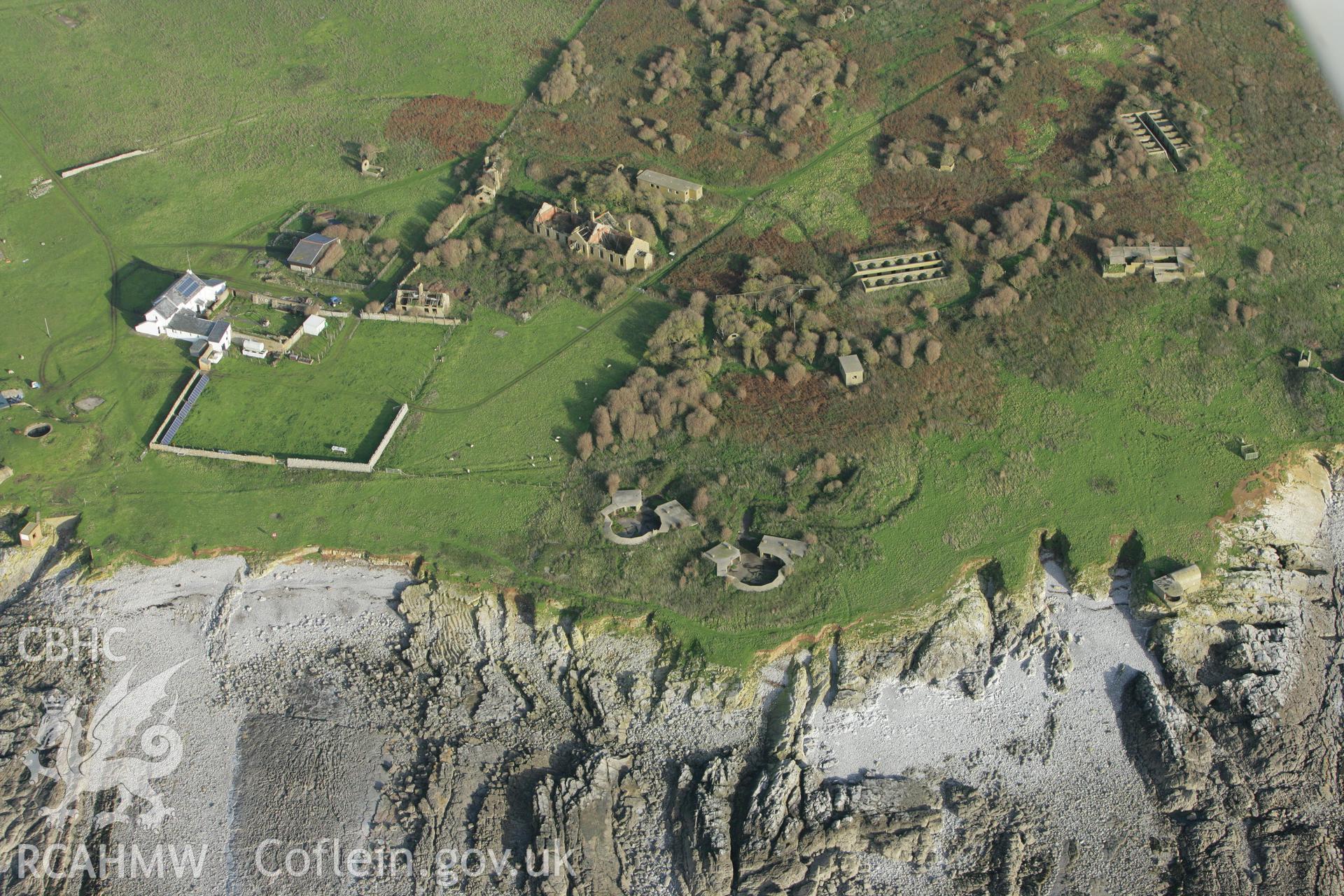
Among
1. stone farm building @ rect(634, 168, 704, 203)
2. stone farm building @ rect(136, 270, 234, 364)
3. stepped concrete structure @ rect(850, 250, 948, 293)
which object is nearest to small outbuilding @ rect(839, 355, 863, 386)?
stepped concrete structure @ rect(850, 250, 948, 293)

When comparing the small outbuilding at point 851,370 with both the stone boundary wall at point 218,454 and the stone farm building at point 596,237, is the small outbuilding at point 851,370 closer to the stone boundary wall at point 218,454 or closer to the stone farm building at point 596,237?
the stone farm building at point 596,237

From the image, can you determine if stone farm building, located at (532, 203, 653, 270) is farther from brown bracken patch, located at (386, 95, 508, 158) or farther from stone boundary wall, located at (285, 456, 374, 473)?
stone boundary wall, located at (285, 456, 374, 473)

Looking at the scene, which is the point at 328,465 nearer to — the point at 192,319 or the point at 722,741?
the point at 192,319

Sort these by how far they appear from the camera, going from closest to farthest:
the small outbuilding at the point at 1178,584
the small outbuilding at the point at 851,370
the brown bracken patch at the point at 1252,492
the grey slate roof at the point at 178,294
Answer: the small outbuilding at the point at 1178,584 < the brown bracken patch at the point at 1252,492 < the small outbuilding at the point at 851,370 < the grey slate roof at the point at 178,294

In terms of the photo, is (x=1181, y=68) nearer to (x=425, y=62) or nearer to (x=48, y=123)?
(x=425, y=62)

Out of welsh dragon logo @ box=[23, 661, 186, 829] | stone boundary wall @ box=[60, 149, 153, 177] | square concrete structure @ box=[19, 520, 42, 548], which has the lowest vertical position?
welsh dragon logo @ box=[23, 661, 186, 829]

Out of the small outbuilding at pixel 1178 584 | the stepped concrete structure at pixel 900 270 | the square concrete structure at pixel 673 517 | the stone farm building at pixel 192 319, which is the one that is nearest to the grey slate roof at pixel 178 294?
the stone farm building at pixel 192 319
